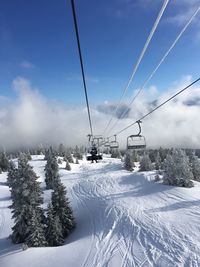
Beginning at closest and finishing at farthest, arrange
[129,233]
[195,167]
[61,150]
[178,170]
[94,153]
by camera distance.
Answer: [129,233] < [94,153] < [178,170] < [195,167] < [61,150]

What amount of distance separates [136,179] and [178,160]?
15110 mm

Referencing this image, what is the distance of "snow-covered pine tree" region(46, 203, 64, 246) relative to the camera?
102ft

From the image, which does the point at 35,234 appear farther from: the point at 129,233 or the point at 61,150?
the point at 61,150

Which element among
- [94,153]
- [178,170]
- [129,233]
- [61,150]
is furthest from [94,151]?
[61,150]

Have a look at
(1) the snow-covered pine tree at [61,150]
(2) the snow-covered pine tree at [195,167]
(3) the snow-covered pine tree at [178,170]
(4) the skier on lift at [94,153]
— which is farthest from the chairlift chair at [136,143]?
(1) the snow-covered pine tree at [61,150]

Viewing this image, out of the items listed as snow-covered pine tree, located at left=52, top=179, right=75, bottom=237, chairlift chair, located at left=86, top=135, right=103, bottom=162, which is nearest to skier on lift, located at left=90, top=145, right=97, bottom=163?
chairlift chair, located at left=86, top=135, right=103, bottom=162

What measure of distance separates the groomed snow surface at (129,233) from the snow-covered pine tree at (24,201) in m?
1.84

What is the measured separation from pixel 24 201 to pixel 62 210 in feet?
20.4

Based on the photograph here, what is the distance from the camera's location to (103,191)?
54.2 meters

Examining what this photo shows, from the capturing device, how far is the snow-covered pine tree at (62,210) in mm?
35281

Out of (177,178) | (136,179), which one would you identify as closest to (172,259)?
(177,178)

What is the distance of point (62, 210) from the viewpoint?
35.7 metres

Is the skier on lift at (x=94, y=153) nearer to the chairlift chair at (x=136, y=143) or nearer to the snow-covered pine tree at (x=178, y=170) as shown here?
the chairlift chair at (x=136, y=143)

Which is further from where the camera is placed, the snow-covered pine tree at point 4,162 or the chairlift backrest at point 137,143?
the snow-covered pine tree at point 4,162
